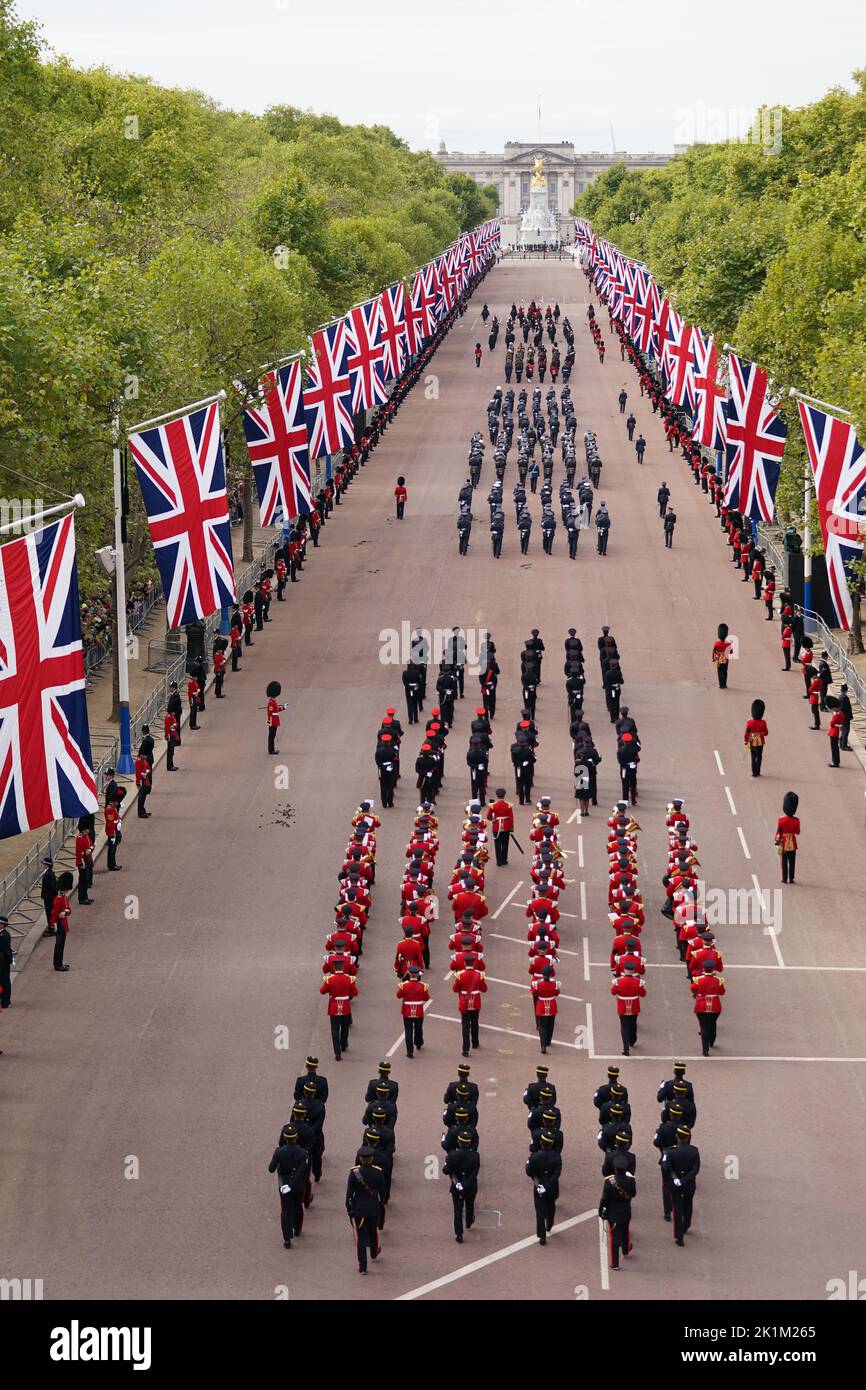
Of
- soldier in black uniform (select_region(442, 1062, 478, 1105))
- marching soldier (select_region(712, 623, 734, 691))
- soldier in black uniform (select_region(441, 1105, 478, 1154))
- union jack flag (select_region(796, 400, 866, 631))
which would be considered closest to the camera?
soldier in black uniform (select_region(441, 1105, 478, 1154))

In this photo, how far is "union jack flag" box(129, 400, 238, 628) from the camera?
32312 millimetres

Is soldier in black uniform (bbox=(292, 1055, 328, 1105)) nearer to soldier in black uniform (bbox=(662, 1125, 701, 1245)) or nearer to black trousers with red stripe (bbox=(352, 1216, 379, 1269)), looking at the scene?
black trousers with red stripe (bbox=(352, 1216, 379, 1269))

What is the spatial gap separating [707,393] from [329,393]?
34.2ft

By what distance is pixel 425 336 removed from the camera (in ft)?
317

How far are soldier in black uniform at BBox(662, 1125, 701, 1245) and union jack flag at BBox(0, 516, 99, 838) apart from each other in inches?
322

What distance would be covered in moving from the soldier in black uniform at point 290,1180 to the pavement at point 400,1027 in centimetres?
31

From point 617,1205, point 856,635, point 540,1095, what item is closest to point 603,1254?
point 617,1205

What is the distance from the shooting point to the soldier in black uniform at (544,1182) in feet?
64.4

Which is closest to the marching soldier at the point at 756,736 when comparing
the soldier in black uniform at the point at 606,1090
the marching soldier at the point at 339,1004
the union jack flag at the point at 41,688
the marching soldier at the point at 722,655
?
the marching soldier at the point at 722,655

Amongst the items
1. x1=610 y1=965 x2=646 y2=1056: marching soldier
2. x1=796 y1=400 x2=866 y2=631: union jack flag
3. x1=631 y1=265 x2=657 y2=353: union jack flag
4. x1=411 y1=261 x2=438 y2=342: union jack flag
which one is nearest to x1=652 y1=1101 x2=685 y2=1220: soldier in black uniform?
x1=610 y1=965 x2=646 y2=1056: marching soldier

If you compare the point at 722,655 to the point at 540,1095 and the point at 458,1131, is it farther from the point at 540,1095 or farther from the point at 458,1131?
the point at 458,1131

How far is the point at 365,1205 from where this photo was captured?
62.1ft

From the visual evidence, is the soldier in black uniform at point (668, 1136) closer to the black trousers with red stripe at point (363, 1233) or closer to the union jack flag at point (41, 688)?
the black trousers with red stripe at point (363, 1233)
